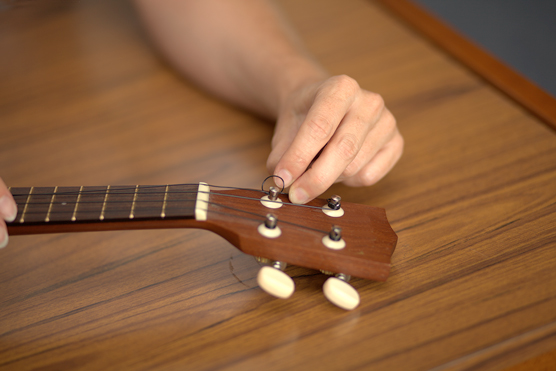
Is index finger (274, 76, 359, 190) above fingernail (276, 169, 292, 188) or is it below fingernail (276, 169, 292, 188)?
above

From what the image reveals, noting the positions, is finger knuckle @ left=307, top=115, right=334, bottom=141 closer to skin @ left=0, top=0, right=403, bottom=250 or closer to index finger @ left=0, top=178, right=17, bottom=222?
skin @ left=0, top=0, right=403, bottom=250

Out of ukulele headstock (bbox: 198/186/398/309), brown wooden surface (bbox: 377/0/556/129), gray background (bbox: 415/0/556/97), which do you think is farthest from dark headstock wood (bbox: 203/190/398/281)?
gray background (bbox: 415/0/556/97)

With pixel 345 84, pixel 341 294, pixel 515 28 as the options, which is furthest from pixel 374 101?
pixel 515 28

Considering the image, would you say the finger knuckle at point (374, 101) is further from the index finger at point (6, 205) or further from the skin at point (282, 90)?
the index finger at point (6, 205)

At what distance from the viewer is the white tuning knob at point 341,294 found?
518 mm

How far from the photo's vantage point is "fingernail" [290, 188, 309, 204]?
58 centimetres

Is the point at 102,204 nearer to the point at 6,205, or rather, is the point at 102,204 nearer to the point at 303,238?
the point at 6,205

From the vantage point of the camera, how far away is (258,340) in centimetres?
52

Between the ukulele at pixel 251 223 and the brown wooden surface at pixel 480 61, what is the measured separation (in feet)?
1.31

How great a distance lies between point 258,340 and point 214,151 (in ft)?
1.11

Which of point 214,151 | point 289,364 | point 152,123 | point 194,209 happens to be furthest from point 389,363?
point 152,123

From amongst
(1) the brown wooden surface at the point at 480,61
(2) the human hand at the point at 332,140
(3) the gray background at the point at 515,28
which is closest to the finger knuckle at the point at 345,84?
(2) the human hand at the point at 332,140

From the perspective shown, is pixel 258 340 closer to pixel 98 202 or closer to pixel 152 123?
pixel 98 202

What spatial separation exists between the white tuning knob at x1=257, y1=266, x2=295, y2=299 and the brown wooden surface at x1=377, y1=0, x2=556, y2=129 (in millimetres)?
521
